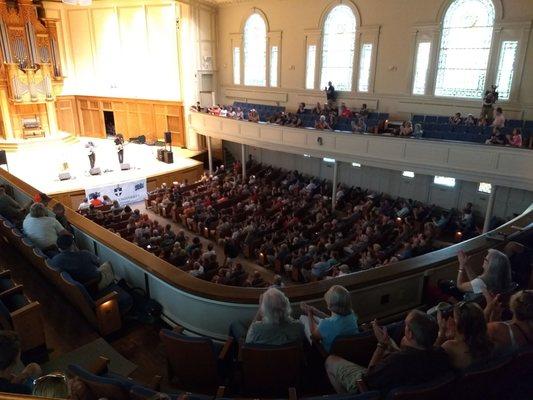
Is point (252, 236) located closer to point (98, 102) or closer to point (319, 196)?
point (319, 196)

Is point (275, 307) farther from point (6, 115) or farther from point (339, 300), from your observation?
point (6, 115)

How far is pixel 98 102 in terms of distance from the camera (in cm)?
2159

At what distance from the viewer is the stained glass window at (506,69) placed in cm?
1184

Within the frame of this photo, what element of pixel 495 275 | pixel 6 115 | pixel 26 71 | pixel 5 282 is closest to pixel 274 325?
pixel 495 275

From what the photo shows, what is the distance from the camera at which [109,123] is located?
73.7 feet

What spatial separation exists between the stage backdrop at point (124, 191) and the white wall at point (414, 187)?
641 cm

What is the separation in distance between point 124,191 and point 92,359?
38.2 ft

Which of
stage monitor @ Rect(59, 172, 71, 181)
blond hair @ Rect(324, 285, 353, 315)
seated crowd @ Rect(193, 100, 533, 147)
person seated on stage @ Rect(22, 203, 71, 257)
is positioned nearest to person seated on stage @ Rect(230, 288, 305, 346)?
blond hair @ Rect(324, 285, 353, 315)

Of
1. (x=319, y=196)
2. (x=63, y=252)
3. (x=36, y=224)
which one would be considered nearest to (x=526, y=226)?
(x=63, y=252)

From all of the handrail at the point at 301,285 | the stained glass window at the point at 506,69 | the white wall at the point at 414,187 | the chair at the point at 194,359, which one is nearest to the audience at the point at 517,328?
the handrail at the point at 301,285

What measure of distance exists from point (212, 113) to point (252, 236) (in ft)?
28.4

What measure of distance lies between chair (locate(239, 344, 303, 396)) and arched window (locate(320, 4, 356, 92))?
1406cm

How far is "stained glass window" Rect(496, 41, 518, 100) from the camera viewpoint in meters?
11.8

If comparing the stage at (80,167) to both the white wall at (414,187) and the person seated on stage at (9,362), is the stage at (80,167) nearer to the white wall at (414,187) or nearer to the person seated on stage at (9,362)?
the white wall at (414,187)
